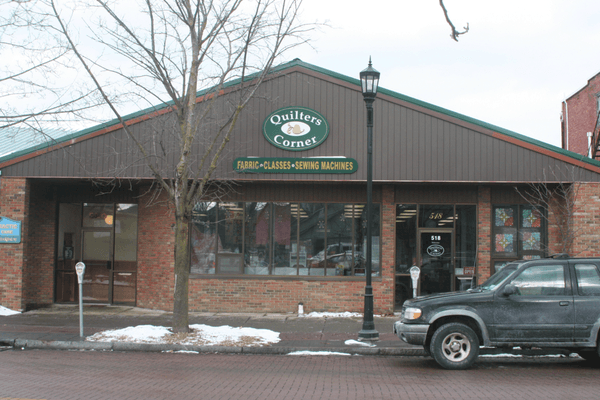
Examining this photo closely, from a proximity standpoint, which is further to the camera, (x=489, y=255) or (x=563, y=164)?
(x=489, y=255)

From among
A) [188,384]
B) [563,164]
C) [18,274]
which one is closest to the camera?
[188,384]

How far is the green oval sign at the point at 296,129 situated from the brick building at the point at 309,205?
3cm

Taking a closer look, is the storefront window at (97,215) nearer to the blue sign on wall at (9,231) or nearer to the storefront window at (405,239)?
the blue sign on wall at (9,231)

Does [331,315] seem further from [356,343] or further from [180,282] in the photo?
[180,282]

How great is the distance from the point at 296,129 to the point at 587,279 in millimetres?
7621

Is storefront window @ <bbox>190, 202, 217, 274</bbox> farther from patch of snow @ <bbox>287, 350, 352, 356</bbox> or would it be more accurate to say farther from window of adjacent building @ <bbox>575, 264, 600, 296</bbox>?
window of adjacent building @ <bbox>575, 264, 600, 296</bbox>

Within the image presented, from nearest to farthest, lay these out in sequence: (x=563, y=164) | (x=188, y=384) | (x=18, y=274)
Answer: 1. (x=188, y=384)
2. (x=563, y=164)
3. (x=18, y=274)

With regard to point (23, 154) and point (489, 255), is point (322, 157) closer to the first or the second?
point (489, 255)

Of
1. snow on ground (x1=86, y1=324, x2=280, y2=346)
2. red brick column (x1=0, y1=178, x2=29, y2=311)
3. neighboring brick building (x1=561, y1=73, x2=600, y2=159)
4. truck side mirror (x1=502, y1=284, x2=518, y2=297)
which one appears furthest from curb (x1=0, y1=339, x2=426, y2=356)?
neighboring brick building (x1=561, y1=73, x2=600, y2=159)

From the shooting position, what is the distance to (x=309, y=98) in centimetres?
1421

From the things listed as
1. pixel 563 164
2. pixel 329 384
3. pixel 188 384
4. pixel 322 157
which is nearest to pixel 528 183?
pixel 563 164

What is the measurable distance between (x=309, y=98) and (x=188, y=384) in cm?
854

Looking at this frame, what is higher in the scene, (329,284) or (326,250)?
(326,250)

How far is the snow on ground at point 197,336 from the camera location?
35.4 ft
